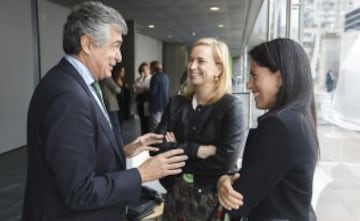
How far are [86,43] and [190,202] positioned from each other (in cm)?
82

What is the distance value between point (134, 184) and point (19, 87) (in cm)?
542

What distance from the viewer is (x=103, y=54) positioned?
1.14 metres

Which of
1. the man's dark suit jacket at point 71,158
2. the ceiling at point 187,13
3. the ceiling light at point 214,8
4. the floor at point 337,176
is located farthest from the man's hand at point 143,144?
the ceiling light at point 214,8

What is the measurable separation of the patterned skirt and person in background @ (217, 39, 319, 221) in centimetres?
41

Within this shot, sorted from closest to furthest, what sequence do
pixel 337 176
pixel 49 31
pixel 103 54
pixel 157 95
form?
pixel 103 54 → pixel 337 176 → pixel 157 95 → pixel 49 31

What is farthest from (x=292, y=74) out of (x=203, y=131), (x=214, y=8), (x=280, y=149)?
(x=214, y=8)

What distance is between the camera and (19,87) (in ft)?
19.1

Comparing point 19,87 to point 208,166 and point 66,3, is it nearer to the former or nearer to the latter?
point 66,3

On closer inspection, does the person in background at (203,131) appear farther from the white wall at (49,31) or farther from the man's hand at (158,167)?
the white wall at (49,31)

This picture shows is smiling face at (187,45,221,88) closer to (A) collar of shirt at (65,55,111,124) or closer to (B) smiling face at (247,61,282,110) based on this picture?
(B) smiling face at (247,61,282,110)

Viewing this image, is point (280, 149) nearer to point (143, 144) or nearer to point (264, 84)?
point (264, 84)

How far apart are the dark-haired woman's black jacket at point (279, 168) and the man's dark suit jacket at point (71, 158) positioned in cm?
36

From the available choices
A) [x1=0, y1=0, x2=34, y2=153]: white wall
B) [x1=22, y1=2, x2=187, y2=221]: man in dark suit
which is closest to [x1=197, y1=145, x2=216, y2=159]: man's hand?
[x1=22, y1=2, x2=187, y2=221]: man in dark suit

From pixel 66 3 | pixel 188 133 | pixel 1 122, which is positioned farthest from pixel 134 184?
pixel 66 3
